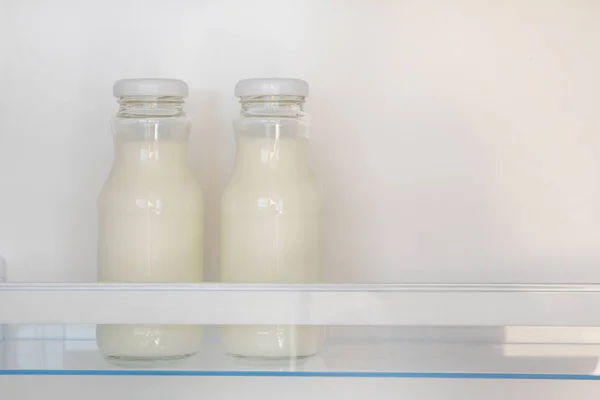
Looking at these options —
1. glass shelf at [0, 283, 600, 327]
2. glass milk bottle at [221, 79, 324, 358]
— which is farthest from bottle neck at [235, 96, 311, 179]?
glass shelf at [0, 283, 600, 327]

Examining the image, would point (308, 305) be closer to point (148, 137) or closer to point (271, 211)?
point (271, 211)

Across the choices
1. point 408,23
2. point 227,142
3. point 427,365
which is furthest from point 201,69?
point 427,365

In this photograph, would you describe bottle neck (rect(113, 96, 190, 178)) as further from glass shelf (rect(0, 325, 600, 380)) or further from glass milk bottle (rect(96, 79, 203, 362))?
glass shelf (rect(0, 325, 600, 380))

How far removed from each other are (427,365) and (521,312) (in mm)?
88

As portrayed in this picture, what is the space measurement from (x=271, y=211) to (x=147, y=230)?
3.9 inches

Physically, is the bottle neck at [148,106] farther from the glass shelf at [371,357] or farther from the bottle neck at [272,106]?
the glass shelf at [371,357]

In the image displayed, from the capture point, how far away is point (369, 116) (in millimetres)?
786

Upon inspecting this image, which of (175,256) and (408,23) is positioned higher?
(408,23)

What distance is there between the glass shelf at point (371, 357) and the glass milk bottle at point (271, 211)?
17mm

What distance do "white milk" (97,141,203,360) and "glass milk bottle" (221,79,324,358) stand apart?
32 millimetres

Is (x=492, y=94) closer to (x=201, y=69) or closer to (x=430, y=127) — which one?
(x=430, y=127)

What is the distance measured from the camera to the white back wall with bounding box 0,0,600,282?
78 centimetres

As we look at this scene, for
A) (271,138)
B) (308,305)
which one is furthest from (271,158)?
(308,305)

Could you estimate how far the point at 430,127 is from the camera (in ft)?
2.58
